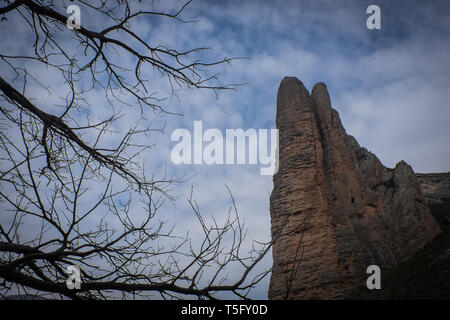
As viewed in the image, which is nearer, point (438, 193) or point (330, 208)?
point (330, 208)

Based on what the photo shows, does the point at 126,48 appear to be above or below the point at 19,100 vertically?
above

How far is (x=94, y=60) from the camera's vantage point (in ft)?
9.37

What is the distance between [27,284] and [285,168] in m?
Answer: 18.4

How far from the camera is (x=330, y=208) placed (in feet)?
60.5

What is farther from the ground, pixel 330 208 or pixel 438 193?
pixel 438 193

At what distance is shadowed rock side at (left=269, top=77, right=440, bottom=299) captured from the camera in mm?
16156

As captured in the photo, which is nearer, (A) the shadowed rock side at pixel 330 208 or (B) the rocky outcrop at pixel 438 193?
(A) the shadowed rock side at pixel 330 208

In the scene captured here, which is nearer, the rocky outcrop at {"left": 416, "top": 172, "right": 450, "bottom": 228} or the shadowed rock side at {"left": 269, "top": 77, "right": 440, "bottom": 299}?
the shadowed rock side at {"left": 269, "top": 77, "right": 440, "bottom": 299}

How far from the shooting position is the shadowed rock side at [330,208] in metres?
16.2
